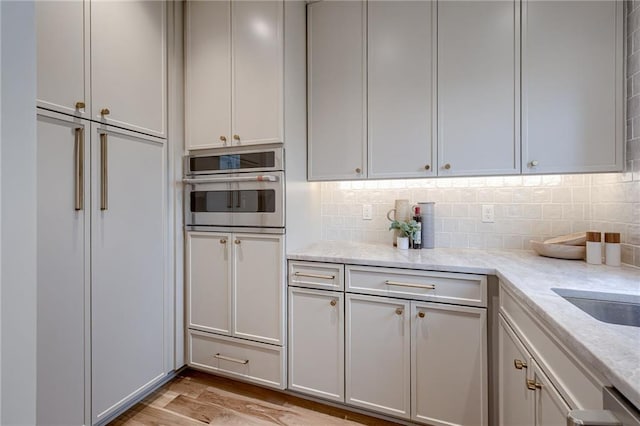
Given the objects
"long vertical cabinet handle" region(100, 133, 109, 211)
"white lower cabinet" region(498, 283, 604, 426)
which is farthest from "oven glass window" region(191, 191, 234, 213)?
"white lower cabinet" region(498, 283, 604, 426)

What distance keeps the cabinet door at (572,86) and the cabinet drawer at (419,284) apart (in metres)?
0.79

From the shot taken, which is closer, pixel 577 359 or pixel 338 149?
pixel 577 359

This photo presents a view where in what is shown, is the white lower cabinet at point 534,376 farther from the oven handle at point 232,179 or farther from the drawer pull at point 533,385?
the oven handle at point 232,179

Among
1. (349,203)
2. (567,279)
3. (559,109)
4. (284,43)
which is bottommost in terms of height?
(567,279)

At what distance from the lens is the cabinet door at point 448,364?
4.99 feet

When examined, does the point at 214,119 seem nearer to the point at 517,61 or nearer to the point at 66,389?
the point at 66,389

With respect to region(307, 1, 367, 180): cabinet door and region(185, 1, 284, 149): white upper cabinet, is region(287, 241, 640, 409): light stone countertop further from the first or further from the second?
region(185, 1, 284, 149): white upper cabinet

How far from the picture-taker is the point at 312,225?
2.31m

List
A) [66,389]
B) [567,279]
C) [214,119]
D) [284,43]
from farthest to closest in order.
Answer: [214,119], [284,43], [66,389], [567,279]

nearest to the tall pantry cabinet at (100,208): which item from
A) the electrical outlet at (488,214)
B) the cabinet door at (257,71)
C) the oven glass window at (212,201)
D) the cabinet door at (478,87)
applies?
the oven glass window at (212,201)

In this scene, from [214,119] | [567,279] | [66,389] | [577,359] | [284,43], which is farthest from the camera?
[214,119]

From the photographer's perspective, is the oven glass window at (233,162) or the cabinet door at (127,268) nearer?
the cabinet door at (127,268)

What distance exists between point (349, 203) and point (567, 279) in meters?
1.46

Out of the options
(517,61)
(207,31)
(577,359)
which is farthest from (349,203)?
(577,359)
